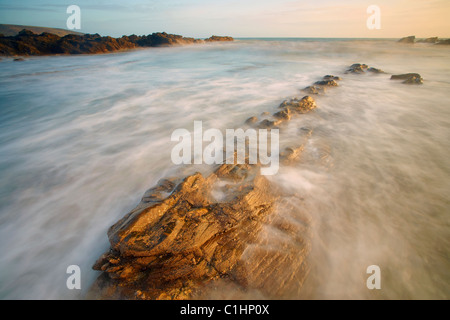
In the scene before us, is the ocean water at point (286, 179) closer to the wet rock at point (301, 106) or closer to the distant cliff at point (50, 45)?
the wet rock at point (301, 106)

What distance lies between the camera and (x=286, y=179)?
3.20 metres

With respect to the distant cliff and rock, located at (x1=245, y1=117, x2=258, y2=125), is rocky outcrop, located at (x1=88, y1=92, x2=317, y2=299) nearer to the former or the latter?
rock, located at (x1=245, y1=117, x2=258, y2=125)

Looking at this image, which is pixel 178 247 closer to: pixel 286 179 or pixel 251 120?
pixel 286 179

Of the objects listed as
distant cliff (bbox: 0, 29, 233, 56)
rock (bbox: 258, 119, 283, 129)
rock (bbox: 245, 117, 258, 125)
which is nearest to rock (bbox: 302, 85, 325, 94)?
rock (bbox: 258, 119, 283, 129)

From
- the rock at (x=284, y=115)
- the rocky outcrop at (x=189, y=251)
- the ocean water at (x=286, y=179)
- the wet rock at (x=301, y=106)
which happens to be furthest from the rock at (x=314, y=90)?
the rocky outcrop at (x=189, y=251)

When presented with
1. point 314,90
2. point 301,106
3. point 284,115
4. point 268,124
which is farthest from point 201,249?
point 314,90

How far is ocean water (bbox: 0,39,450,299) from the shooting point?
2.05 metres

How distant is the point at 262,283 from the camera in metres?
1.87

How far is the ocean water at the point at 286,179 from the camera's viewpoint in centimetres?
205

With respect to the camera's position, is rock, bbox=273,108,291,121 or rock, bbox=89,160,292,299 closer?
rock, bbox=89,160,292,299

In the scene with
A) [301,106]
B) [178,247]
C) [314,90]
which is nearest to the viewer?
[178,247]
